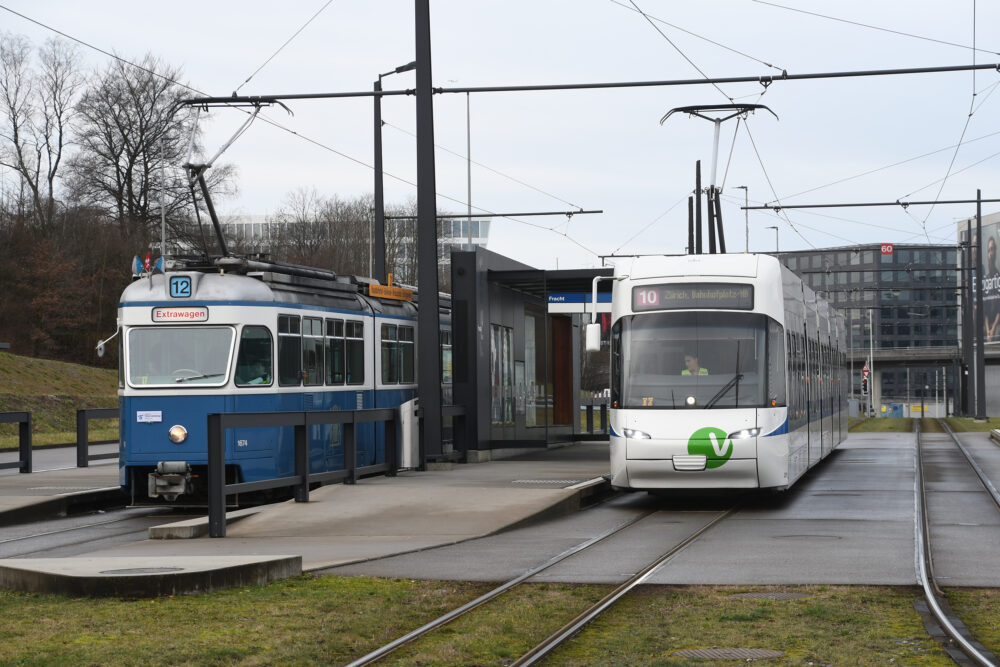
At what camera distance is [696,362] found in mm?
17984

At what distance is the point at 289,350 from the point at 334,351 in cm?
149

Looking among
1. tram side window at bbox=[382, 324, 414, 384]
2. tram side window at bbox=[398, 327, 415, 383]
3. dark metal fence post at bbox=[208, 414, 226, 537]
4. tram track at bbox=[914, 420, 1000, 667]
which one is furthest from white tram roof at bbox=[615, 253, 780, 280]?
dark metal fence post at bbox=[208, 414, 226, 537]

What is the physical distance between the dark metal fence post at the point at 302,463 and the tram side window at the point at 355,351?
3689 millimetres

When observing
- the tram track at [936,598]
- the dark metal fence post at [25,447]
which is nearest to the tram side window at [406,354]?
the dark metal fence post at [25,447]

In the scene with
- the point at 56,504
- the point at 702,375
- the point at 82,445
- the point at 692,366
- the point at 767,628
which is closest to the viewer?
the point at 767,628

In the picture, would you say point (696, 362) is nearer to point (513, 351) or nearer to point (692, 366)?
point (692, 366)

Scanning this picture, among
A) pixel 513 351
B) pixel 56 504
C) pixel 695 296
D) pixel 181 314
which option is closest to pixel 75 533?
pixel 56 504

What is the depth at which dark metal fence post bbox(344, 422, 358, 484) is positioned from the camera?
63.7 ft

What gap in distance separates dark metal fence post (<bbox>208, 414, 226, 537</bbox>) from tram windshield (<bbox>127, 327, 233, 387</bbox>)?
3.16 meters

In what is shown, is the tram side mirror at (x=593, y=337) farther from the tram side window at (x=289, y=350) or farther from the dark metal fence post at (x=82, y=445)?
the dark metal fence post at (x=82, y=445)

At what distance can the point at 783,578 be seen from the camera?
37.7ft

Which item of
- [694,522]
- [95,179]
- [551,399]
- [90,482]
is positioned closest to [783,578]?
[694,522]

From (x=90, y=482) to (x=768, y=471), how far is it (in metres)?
10.7

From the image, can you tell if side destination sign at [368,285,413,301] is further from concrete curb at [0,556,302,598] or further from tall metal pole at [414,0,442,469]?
concrete curb at [0,556,302,598]
